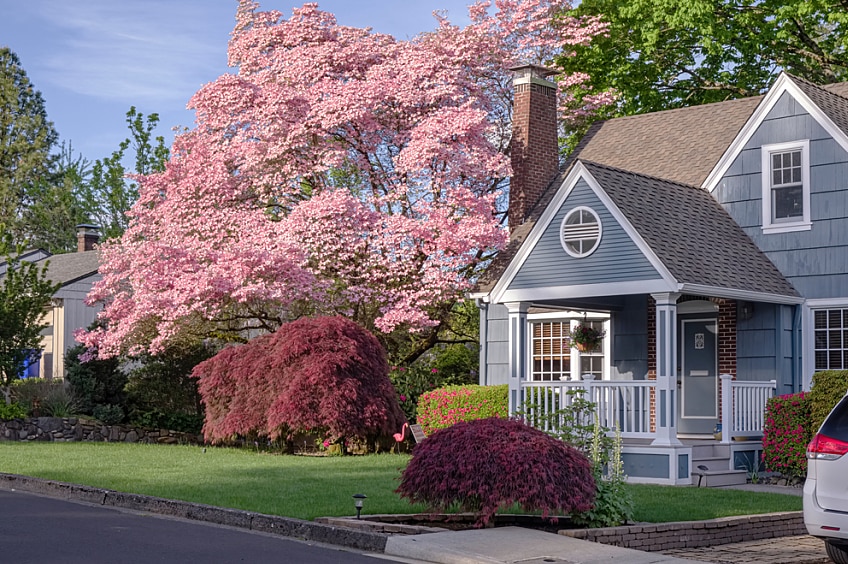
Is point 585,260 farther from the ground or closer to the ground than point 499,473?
farther from the ground

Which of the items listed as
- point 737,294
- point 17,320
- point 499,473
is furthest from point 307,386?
point 499,473

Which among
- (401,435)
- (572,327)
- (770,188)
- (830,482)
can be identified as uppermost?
(770,188)

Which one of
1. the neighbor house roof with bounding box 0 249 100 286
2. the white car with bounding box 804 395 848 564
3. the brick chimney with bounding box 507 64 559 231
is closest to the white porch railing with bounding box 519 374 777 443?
the brick chimney with bounding box 507 64 559 231

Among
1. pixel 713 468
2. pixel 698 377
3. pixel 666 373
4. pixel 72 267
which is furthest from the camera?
pixel 72 267

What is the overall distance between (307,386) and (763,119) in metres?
9.28

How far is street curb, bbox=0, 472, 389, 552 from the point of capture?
10.8m

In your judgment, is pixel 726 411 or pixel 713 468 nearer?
pixel 713 468

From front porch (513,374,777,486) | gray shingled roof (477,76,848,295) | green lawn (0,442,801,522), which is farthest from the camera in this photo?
gray shingled roof (477,76,848,295)

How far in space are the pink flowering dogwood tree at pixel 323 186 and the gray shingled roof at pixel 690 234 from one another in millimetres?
4030

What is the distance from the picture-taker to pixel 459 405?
20922mm

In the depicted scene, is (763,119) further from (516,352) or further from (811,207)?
(516,352)

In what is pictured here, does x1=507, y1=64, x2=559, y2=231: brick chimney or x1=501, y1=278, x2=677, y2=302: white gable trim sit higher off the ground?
x1=507, y1=64, x2=559, y2=231: brick chimney

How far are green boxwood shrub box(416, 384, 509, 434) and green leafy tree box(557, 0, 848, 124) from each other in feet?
34.2

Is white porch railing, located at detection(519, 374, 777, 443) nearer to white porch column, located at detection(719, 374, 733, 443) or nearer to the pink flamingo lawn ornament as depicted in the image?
white porch column, located at detection(719, 374, 733, 443)
